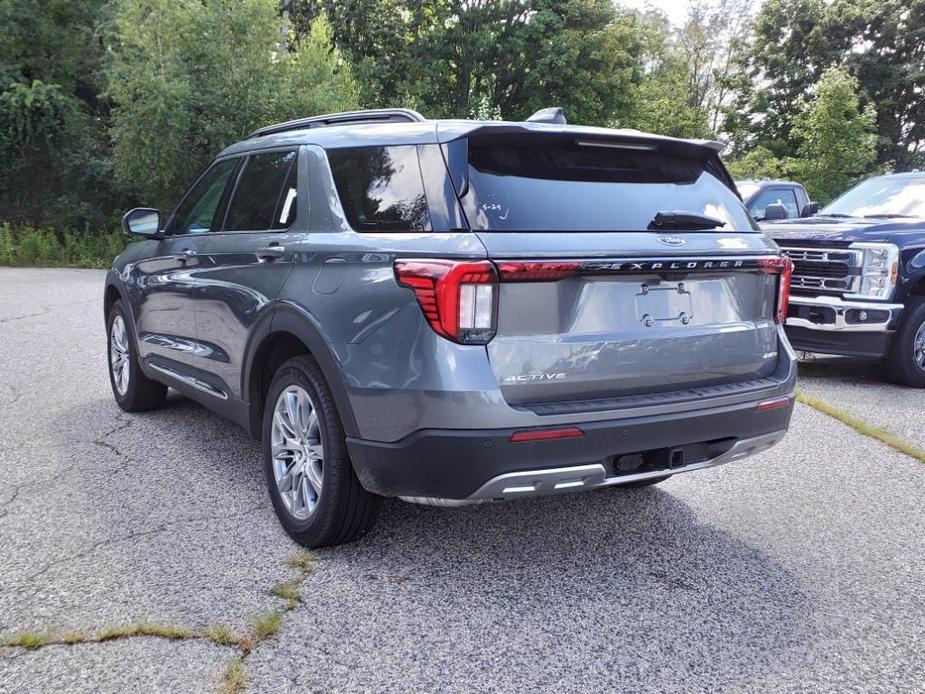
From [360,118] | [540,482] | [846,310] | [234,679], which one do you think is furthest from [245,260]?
[846,310]

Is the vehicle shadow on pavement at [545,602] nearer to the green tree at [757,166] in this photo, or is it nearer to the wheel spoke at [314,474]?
the wheel spoke at [314,474]

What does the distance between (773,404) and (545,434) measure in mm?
1217

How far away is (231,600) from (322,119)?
2545 mm

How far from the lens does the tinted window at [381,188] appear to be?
331 centimetres

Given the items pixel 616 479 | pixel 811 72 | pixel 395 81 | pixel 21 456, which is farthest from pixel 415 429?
pixel 811 72

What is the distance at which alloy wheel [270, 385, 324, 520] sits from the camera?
368 cm

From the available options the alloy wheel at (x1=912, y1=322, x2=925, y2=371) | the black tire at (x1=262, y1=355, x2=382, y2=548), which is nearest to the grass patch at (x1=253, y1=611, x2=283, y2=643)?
the black tire at (x1=262, y1=355, x2=382, y2=548)

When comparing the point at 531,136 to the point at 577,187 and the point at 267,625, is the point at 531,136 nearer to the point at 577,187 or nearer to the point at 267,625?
the point at 577,187

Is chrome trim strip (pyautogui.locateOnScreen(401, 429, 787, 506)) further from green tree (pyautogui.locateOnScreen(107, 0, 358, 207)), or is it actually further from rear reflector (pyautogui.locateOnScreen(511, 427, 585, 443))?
green tree (pyautogui.locateOnScreen(107, 0, 358, 207))

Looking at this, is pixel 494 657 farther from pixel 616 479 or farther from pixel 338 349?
pixel 338 349

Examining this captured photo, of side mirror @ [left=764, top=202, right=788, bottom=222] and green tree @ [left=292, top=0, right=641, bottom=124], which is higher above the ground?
green tree @ [left=292, top=0, right=641, bottom=124]

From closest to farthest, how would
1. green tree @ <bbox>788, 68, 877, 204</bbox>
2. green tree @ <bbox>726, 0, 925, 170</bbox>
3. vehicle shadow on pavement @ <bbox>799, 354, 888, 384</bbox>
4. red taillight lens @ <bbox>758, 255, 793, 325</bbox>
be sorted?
red taillight lens @ <bbox>758, 255, 793, 325</bbox> → vehicle shadow on pavement @ <bbox>799, 354, 888, 384</bbox> → green tree @ <bbox>788, 68, 877, 204</bbox> → green tree @ <bbox>726, 0, 925, 170</bbox>

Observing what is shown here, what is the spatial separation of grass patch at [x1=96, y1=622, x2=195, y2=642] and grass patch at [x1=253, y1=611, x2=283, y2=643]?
0.73ft

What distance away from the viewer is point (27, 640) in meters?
2.88
